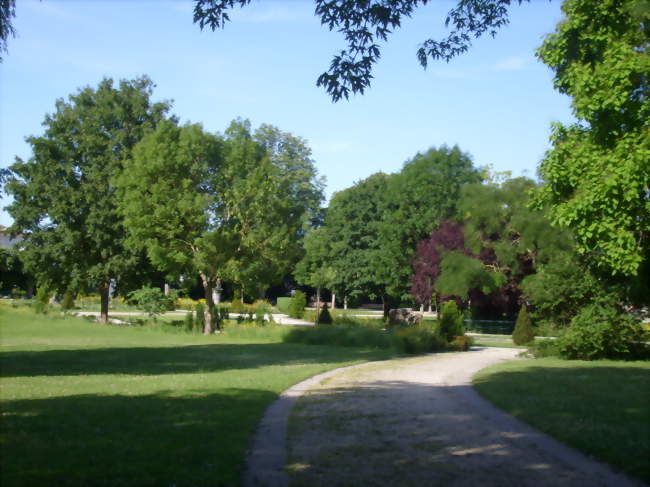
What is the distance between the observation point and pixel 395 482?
608 cm

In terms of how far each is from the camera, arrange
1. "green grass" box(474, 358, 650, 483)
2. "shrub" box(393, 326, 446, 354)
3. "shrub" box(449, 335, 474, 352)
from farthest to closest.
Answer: "shrub" box(449, 335, 474, 352) < "shrub" box(393, 326, 446, 354) < "green grass" box(474, 358, 650, 483)

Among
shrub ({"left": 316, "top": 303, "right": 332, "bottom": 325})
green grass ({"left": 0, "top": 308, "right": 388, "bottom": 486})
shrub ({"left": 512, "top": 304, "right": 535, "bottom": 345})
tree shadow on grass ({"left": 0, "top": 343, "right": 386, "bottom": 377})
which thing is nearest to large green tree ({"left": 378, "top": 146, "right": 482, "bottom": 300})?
shrub ({"left": 316, "top": 303, "right": 332, "bottom": 325})

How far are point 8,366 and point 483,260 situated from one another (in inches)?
1207

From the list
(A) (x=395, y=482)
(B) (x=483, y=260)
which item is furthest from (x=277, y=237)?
(A) (x=395, y=482)

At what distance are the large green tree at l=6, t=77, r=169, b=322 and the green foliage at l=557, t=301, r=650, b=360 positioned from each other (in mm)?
25066

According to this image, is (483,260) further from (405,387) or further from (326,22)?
(326,22)

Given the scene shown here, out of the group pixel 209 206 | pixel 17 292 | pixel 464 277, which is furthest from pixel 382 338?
pixel 17 292

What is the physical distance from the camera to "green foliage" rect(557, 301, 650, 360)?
2106cm

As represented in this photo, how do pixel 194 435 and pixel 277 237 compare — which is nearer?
pixel 194 435

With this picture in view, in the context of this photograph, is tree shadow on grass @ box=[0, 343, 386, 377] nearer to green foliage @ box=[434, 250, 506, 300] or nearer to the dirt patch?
the dirt patch

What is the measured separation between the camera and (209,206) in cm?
3111

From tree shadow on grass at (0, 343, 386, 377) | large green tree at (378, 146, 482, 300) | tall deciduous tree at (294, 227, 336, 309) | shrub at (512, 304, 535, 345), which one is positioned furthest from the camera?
tall deciduous tree at (294, 227, 336, 309)

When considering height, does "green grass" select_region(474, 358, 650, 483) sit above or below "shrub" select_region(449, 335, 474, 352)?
below

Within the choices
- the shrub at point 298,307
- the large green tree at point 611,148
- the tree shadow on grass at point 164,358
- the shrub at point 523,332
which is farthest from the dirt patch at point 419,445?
the shrub at point 298,307
